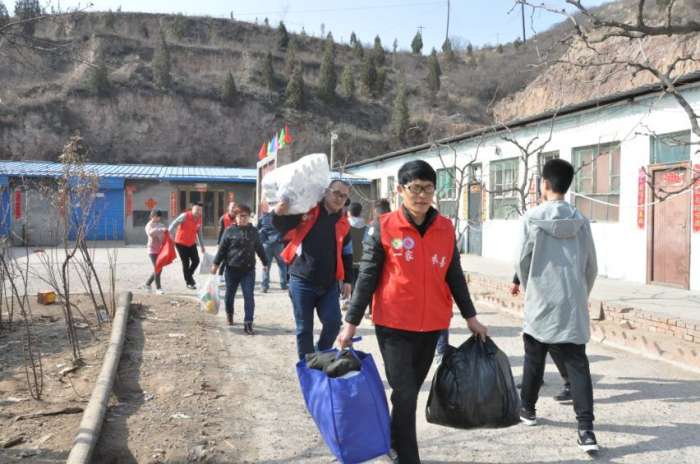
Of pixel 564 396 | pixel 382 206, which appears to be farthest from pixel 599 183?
pixel 564 396

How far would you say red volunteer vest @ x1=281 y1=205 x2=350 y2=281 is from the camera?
4484mm

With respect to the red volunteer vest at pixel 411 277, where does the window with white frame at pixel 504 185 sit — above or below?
above

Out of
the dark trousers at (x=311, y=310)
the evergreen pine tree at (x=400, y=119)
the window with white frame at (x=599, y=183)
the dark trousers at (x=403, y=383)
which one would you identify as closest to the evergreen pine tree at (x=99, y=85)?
the evergreen pine tree at (x=400, y=119)

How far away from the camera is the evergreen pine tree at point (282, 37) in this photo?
6888cm

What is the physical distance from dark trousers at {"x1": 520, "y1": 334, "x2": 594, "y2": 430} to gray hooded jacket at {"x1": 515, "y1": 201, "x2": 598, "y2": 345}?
0.10m

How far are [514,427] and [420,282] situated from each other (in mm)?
1647

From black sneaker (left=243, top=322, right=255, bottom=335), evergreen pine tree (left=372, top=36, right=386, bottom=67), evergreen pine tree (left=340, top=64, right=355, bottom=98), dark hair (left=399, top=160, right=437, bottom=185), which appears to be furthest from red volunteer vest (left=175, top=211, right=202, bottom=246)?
evergreen pine tree (left=372, top=36, right=386, bottom=67)

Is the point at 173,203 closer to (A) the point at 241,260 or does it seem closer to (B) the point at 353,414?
(A) the point at 241,260

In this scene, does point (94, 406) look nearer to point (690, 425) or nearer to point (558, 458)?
point (558, 458)

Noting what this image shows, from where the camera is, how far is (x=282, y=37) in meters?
69.1

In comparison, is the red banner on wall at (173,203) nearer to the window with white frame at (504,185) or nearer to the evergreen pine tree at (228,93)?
the window with white frame at (504,185)

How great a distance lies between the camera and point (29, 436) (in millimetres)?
4031

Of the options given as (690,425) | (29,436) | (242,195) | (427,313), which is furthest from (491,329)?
(242,195)

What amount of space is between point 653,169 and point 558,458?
9.03m
